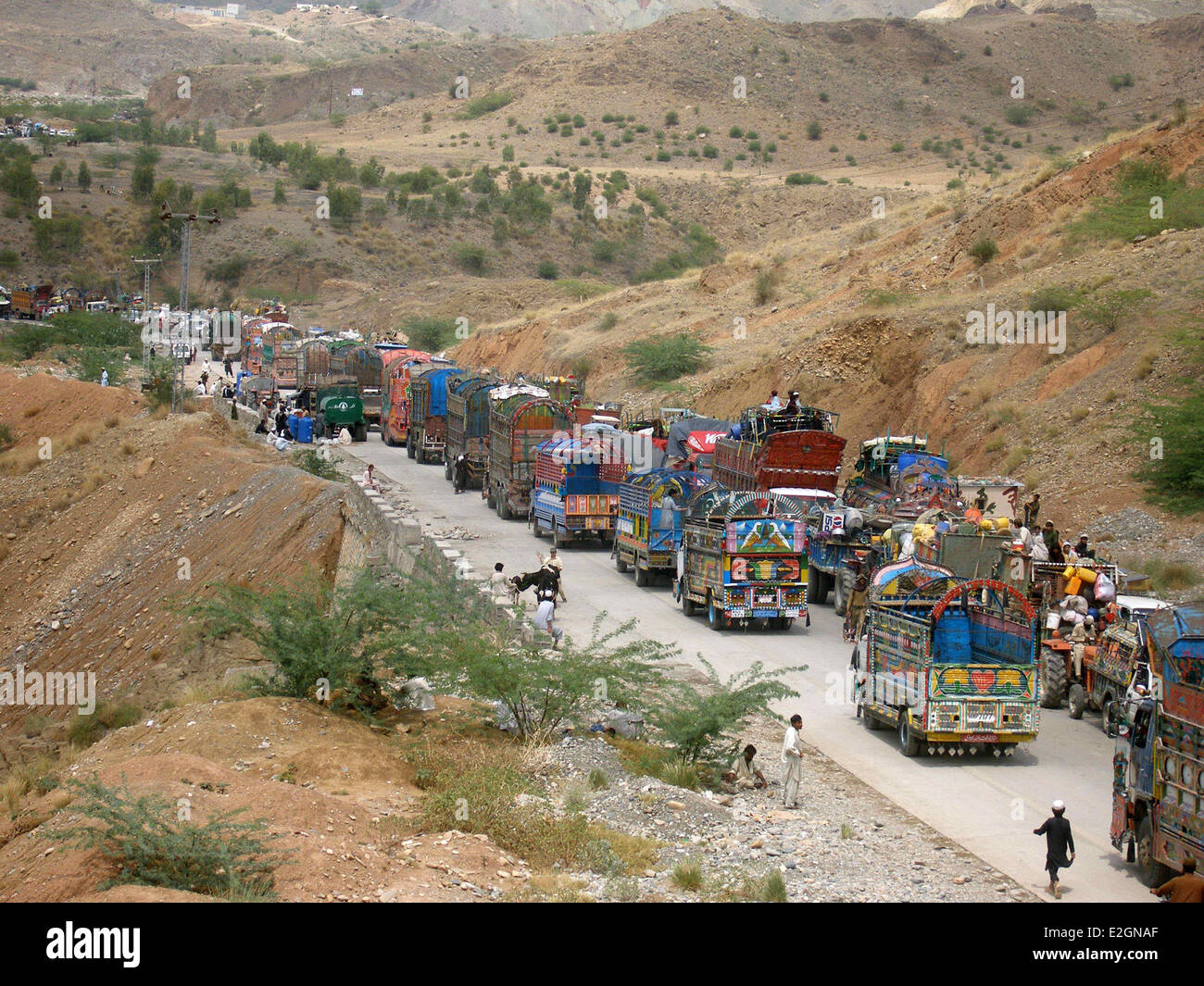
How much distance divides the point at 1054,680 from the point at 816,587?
717 centimetres

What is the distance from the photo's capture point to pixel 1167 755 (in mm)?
11172

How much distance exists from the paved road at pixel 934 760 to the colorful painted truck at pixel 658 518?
0.45m

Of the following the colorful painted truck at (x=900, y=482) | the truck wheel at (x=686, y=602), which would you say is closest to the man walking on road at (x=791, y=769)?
the truck wheel at (x=686, y=602)

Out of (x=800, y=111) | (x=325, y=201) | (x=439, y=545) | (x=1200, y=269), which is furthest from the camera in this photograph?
(x=800, y=111)

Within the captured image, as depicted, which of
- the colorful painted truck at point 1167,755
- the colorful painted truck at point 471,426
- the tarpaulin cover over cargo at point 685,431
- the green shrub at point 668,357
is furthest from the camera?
the green shrub at point 668,357

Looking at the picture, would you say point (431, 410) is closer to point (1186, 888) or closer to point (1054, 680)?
point (1054, 680)

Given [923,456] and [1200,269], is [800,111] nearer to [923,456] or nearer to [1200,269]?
[1200,269]

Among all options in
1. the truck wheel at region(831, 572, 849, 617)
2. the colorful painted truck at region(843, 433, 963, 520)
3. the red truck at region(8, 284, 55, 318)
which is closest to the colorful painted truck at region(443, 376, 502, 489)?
the colorful painted truck at region(843, 433, 963, 520)

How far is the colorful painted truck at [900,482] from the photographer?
78.5 ft

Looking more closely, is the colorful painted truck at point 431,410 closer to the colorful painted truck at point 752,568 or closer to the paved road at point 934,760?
the paved road at point 934,760

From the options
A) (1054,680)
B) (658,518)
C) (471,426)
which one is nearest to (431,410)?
(471,426)

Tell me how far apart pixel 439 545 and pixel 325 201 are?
7482 cm

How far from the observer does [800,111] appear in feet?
391

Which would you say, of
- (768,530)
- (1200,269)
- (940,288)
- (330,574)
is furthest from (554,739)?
(940,288)
